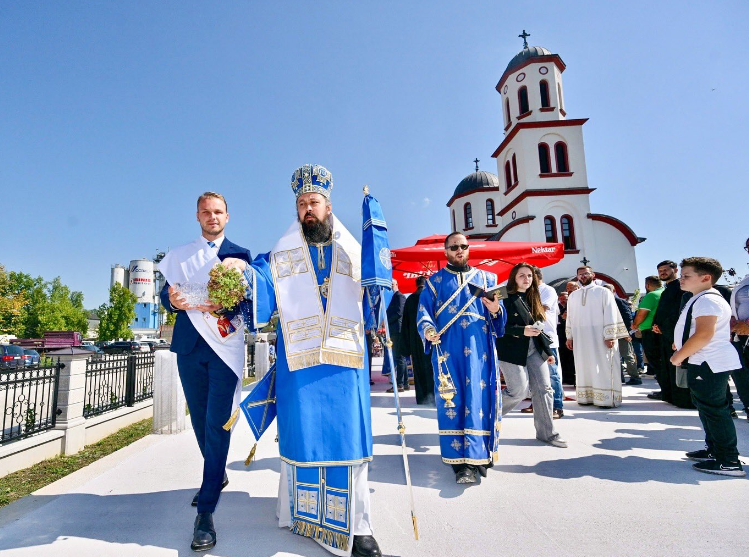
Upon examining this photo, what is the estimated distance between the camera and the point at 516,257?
31.6ft

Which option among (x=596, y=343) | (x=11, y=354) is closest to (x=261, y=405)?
(x=596, y=343)

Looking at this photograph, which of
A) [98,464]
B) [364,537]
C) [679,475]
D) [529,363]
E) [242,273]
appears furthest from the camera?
[529,363]

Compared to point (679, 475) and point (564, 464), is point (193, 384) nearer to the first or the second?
point (564, 464)

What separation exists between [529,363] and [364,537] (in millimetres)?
3210

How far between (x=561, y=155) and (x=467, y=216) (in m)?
11.8

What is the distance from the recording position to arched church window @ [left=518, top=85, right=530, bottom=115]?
1107 inches

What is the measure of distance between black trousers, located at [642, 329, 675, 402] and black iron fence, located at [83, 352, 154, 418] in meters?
9.00

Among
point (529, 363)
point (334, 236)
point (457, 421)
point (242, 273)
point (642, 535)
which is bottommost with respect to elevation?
point (642, 535)

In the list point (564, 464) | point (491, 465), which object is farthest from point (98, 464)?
point (564, 464)

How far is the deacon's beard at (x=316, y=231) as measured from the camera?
10.3 feet

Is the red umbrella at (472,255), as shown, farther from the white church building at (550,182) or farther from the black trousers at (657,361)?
the white church building at (550,182)

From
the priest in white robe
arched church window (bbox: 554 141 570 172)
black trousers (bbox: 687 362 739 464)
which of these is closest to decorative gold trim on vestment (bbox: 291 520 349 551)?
black trousers (bbox: 687 362 739 464)

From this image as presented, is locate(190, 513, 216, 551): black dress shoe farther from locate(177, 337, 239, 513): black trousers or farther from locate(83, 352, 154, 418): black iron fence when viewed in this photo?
locate(83, 352, 154, 418): black iron fence

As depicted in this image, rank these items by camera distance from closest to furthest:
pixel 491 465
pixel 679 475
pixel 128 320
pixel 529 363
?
pixel 679 475
pixel 491 465
pixel 529 363
pixel 128 320
